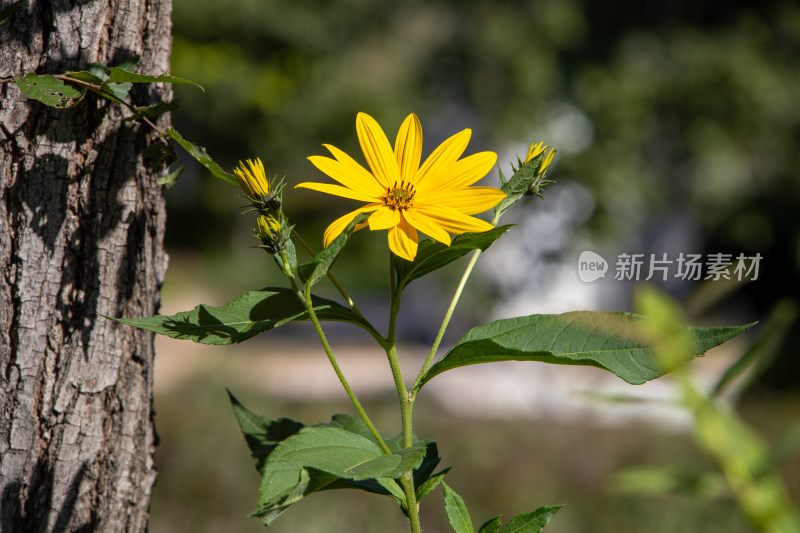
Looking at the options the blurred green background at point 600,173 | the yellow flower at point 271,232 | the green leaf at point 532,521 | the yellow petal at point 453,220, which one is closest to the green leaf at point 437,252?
the yellow petal at point 453,220

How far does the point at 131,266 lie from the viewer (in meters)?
0.77

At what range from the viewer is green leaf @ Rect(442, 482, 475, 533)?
A: 0.59 meters

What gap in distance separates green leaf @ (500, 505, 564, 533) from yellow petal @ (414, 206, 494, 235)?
0.24 meters

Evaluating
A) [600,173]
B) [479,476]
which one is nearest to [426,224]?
[479,476]

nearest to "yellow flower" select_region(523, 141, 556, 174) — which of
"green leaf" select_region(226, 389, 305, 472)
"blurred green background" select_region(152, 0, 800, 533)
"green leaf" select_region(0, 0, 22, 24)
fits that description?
"green leaf" select_region(226, 389, 305, 472)

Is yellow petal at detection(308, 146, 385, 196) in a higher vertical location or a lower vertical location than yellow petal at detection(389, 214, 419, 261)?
higher

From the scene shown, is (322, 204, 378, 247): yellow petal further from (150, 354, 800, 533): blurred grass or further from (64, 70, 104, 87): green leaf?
(150, 354, 800, 533): blurred grass

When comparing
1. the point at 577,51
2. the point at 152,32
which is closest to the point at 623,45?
the point at 577,51

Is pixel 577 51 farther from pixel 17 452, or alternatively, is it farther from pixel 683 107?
pixel 17 452

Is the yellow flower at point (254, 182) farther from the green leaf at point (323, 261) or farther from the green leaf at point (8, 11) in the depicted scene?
the green leaf at point (8, 11)

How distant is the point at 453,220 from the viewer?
0.56 m

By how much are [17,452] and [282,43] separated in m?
8.90

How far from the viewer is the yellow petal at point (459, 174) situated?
591mm

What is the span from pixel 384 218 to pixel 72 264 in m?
0.38
